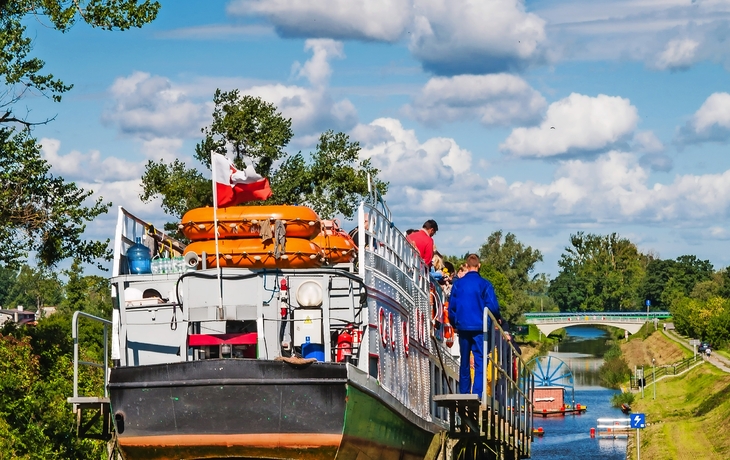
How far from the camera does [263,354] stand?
17469mm

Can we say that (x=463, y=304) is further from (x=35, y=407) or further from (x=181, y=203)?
(x=181, y=203)

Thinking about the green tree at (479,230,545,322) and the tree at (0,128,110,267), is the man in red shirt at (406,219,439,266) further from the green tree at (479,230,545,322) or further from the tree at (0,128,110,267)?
the green tree at (479,230,545,322)

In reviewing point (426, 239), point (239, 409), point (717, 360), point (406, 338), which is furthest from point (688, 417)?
point (239, 409)

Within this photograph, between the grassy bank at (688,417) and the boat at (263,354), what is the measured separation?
27.0m

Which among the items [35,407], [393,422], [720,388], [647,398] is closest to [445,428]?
[393,422]

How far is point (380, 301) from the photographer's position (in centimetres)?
1941

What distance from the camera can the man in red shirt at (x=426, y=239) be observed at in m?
24.5

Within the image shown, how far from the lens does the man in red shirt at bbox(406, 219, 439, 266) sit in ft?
80.5

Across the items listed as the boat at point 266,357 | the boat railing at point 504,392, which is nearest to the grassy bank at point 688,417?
the boat railing at point 504,392

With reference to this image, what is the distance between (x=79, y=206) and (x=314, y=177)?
13354 millimetres

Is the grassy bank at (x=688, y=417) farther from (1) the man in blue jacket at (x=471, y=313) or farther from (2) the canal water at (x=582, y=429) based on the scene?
(1) the man in blue jacket at (x=471, y=313)

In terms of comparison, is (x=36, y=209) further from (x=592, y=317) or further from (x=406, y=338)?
(x=592, y=317)

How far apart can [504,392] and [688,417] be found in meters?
40.9

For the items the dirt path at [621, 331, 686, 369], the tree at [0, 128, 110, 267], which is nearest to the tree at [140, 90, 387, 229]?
the tree at [0, 128, 110, 267]
